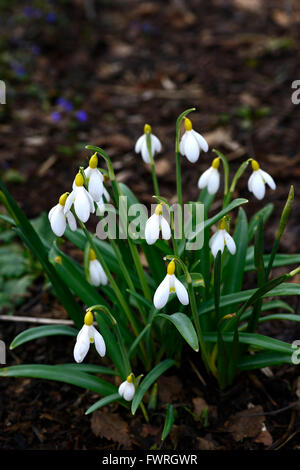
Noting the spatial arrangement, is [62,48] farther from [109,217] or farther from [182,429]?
[182,429]

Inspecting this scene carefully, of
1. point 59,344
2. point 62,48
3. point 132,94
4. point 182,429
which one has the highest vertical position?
point 62,48

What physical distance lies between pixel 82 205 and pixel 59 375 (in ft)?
2.46

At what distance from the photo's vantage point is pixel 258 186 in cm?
189

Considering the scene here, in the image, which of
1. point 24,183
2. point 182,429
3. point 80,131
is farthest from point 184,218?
point 80,131

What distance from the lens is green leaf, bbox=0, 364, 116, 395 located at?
1958mm

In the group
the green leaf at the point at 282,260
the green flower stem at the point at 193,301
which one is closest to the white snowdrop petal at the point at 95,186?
the green flower stem at the point at 193,301

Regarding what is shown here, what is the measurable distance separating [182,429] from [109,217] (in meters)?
0.95

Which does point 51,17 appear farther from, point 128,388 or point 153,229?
point 128,388

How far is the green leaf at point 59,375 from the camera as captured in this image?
196 cm

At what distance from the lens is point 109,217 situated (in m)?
2.16

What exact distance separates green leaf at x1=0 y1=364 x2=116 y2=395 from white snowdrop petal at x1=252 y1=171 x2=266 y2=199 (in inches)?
38.1

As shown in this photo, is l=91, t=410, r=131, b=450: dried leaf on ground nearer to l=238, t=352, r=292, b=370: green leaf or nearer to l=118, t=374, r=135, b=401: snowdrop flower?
l=118, t=374, r=135, b=401: snowdrop flower

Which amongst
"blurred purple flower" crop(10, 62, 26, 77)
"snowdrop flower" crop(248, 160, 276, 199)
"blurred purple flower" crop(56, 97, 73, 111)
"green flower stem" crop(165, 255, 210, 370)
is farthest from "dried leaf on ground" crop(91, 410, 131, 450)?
"blurred purple flower" crop(10, 62, 26, 77)

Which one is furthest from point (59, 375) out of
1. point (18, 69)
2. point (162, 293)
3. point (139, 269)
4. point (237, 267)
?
point (18, 69)
